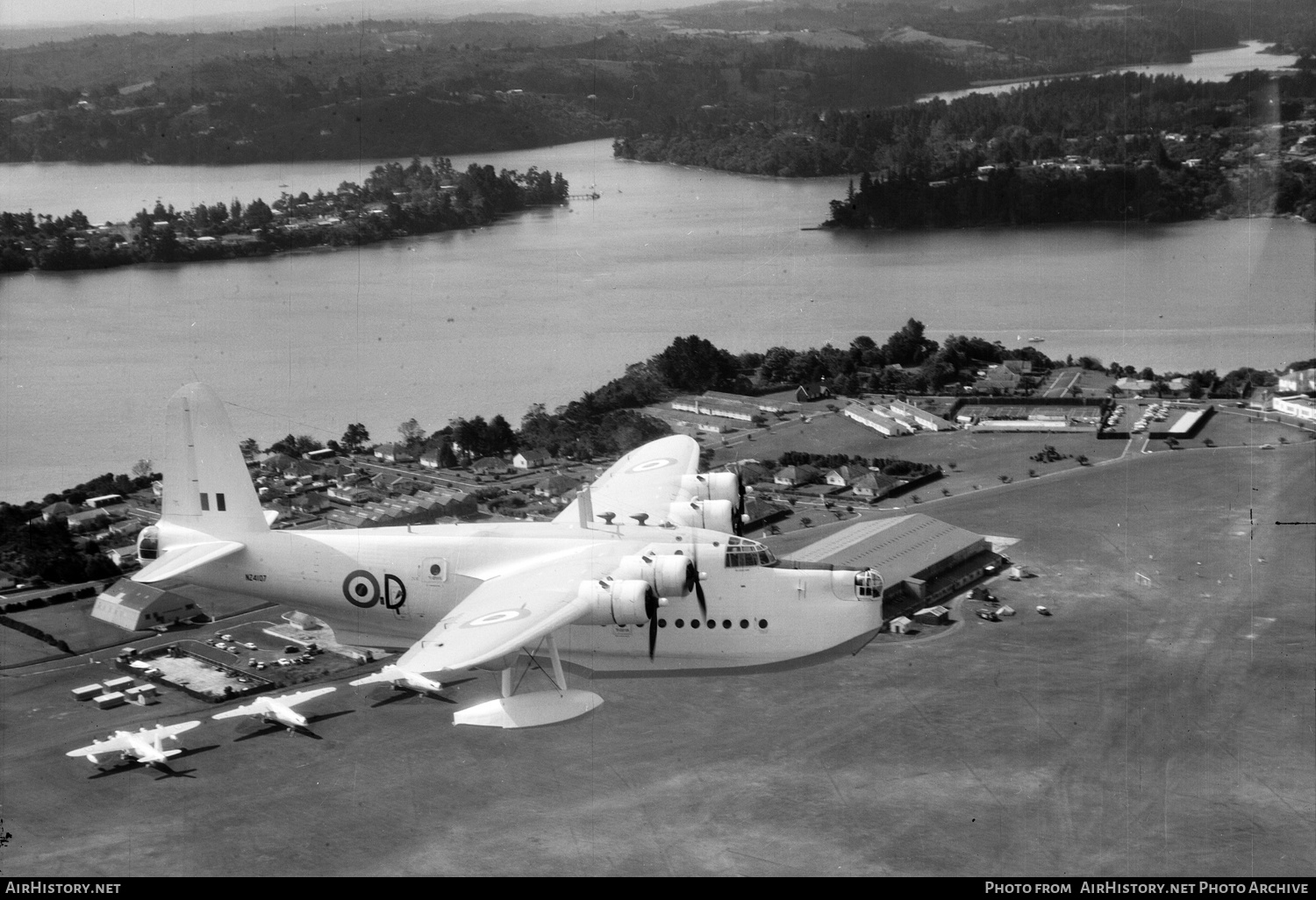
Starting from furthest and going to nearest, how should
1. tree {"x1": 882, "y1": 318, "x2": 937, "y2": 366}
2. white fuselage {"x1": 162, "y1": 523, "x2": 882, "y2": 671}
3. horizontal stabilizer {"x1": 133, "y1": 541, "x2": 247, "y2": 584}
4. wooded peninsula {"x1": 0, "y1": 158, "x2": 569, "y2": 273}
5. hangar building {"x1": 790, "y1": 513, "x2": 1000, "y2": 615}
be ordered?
wooded peninsula {"x1": 0, "y1": 158, "x2": 569, "y2": 273}
tree {"x1": 882, "y1": 318, "x2": 937, "y2": 366}
hangar building {"x1": 790, "y1": 513, "x2": 1000, "y2": 615}
horizontal stabilizer {"x1": 133, "y1": 541, "x2": 247, "y2": 584}
white fuselage {"x1": 162, "y1": 523, "x2": 882, "y2": 671}

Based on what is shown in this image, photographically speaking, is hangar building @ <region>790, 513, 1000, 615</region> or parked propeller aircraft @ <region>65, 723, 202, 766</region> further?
hangar building @ <region>790, 513, 1000, 615</region>

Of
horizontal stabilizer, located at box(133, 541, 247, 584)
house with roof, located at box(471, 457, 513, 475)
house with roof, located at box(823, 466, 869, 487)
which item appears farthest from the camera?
house with roof, located at box(471, 457, 513, 475)

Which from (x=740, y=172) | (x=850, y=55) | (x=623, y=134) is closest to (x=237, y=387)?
(x=623, y=134)

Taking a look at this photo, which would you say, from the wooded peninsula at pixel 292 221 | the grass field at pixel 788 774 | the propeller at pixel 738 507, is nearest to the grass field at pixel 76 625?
the grass field at pixel 788 774

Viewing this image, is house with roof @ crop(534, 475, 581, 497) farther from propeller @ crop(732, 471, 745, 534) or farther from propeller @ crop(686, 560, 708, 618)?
propeller @ crop(686, 560, 708, 618)

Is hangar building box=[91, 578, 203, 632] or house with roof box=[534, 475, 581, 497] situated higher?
house with roof box=[534, 475, 581, 497]

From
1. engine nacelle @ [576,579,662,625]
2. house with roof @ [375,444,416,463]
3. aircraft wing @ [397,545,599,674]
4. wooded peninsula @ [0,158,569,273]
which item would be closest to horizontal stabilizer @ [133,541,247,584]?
aircraft wing @ [397,545,599,674]

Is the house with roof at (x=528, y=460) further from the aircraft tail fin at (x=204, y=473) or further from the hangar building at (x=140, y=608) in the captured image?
the aircraft tail fin at (x=204, y=473)
